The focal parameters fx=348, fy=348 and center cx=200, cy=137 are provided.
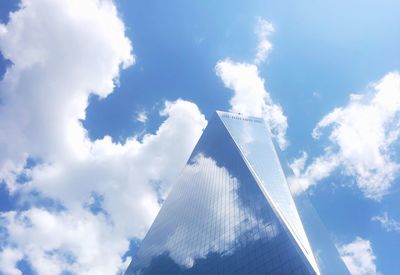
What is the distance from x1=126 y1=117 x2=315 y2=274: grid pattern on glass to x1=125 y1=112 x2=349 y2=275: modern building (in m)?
0.16

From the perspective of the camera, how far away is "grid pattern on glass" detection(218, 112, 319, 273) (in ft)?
215

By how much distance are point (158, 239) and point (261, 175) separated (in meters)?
34.5

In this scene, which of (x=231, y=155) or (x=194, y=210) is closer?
(x=194, y=210)

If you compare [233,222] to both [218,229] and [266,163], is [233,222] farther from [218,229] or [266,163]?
[266,163]

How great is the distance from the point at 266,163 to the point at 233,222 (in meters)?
43.5

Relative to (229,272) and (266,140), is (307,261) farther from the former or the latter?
(266,140)

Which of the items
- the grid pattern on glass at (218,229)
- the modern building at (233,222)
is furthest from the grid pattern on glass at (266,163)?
the grid pattern on glass at (218,229)

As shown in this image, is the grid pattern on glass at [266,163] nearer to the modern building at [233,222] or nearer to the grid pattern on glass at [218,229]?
the modern building at [233,222]

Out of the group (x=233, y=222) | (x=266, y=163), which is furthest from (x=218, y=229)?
(x=266, y=163)

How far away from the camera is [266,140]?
14438 cm

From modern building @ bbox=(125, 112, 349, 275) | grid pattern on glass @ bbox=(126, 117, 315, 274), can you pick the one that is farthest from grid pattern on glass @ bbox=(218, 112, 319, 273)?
grid pattern on glass @ bbox=(126, 117, 315, 274)

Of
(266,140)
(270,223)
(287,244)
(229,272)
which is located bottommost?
(229,272)

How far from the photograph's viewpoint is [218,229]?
2923 inches

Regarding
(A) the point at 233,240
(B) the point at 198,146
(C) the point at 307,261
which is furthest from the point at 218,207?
(B) the point at 198,146
